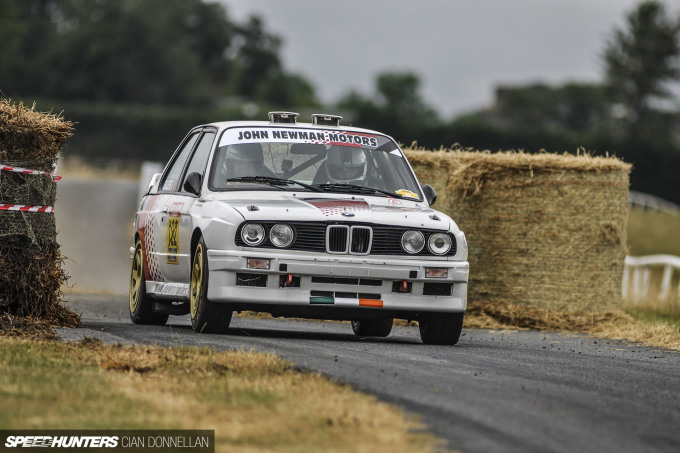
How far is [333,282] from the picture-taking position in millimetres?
9891

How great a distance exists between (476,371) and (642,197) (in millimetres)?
46344

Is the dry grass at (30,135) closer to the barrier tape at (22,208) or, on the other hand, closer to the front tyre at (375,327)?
the barrier tape at (22,208)

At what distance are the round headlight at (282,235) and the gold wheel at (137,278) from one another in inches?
102

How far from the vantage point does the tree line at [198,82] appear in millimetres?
61281

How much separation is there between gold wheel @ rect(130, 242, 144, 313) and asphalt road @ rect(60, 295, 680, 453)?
330 mm

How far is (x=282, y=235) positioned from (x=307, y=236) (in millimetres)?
186

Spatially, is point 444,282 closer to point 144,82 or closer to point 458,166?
point 458,166

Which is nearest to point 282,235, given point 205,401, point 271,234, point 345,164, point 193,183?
point 271,234

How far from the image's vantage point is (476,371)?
26.1 feet

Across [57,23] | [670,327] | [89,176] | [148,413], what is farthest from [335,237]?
[57,23]

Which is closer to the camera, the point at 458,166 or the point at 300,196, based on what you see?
the point at 300,196

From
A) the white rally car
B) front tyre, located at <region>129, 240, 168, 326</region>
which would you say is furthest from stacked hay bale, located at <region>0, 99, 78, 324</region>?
front tyre, located at <region>129, 240, 168, 326</region>

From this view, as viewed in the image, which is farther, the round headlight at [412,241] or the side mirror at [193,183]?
the side mirror at [193,183]

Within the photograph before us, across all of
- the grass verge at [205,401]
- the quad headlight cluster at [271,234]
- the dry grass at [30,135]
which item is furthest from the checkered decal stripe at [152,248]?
the grass verge at [205,401]
